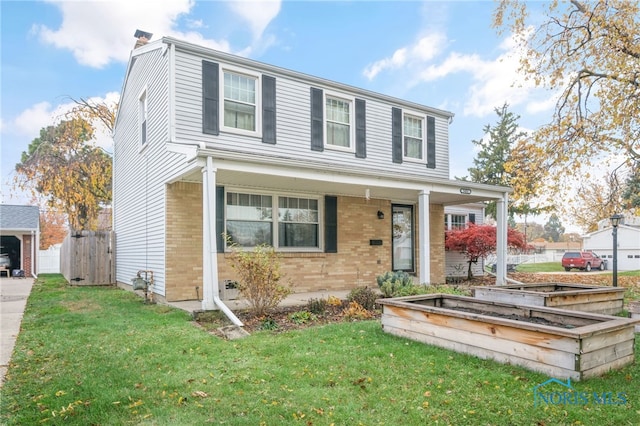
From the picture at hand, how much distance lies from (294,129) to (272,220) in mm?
2392

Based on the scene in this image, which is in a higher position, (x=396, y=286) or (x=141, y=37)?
(x=141, y=37)

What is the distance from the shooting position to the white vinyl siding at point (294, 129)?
9117 millimetres

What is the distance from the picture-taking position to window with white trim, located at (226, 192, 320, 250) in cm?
978

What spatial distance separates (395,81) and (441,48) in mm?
2251

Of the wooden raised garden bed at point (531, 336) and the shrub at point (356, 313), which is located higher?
the wooden raised garden bed at point (531, 336)

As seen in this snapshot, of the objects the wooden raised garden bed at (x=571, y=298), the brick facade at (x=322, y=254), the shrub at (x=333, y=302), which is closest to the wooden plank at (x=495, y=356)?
the shrub at (x=333, y=302)

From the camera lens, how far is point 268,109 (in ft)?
33.6

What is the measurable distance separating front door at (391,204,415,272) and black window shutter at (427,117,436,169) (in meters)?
1.56

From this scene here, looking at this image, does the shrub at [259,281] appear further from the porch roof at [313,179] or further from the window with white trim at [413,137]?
the window with white trim at [413,137]

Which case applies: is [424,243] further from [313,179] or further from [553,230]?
[553,230]

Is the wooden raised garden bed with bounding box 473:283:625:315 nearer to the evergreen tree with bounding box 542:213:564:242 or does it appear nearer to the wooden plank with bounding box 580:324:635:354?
the wooden plank with bounding box 580:324:635:354

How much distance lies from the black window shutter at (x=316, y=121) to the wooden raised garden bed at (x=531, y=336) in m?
6.21

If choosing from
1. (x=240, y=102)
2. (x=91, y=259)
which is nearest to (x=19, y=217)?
(x=91, y=259)

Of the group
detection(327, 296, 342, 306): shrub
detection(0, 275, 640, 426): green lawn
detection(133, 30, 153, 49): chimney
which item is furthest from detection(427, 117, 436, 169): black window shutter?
detection(133, 30, 153, 49): chimney
